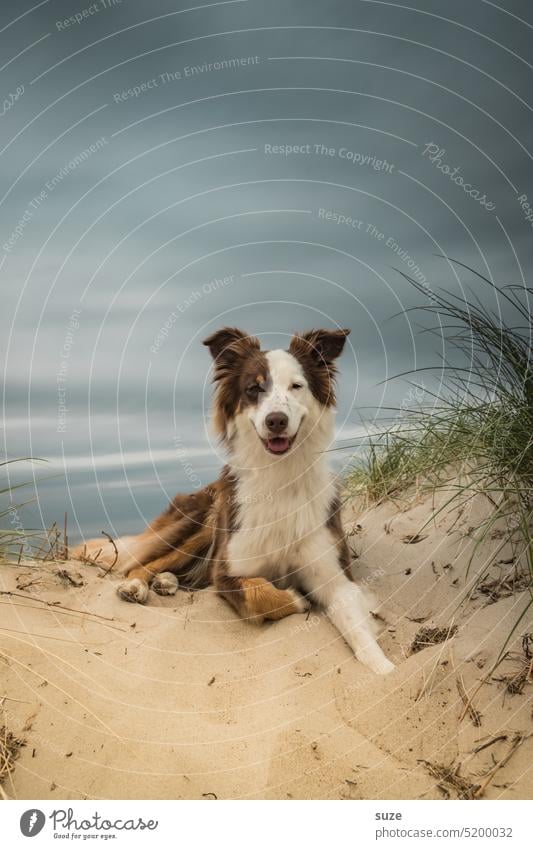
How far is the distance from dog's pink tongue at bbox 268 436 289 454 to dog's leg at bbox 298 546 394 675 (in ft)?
3.05

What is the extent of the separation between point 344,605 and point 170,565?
2.32 metres

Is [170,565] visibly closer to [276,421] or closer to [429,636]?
[276,421]

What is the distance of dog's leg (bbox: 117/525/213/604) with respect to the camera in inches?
257

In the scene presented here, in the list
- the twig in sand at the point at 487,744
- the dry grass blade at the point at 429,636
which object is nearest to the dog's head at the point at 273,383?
the dry grass blade at the point at 429,636

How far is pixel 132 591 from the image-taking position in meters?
5.91

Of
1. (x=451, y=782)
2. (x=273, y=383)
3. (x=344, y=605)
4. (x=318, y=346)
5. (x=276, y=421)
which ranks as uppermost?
(x=318, y=346)

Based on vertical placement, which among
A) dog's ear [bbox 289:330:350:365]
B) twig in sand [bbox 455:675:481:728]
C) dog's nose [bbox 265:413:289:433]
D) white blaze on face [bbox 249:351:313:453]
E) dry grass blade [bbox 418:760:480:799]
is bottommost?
dry grass blade [bbox 418:760:480:799]

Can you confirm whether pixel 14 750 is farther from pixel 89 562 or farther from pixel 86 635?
pixel 89 562

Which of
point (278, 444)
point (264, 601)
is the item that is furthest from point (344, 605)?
point (278, 444)

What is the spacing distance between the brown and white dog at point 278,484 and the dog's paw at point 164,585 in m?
0.32

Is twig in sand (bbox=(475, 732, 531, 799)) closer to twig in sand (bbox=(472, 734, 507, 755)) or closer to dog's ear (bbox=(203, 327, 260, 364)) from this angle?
twig in sand (bbox=(472, 734, 507, 755))

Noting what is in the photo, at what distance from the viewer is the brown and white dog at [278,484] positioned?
538 centimetres

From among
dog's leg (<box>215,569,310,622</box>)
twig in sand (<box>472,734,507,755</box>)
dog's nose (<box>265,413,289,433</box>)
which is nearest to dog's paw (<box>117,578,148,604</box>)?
dog's leg (<box>215,569,310,622</box>)

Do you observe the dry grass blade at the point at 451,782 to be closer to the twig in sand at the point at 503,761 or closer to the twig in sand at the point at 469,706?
the twig in sand at the point at 503,761
